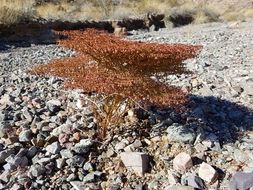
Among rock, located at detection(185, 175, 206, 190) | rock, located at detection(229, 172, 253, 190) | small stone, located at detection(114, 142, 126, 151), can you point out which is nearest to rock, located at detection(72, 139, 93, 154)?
small stone, located at detection(114, 142, 126, 151)

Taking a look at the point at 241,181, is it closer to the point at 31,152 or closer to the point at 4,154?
the point at 31,152

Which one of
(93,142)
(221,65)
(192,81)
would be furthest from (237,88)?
(93,142)

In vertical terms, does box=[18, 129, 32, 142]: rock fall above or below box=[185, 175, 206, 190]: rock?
above

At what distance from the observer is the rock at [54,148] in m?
4.68

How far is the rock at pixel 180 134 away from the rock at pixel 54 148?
1068mm

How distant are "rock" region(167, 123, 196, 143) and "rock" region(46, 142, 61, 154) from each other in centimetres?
107

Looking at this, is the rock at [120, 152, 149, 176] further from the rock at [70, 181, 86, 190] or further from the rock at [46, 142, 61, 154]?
the rock at [46, 142, 61, 154]

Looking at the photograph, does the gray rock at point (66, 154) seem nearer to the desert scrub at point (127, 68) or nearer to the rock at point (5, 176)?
the rock at point (5, 176)

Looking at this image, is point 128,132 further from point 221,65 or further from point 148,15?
point 148,15

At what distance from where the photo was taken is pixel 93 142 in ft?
15.7

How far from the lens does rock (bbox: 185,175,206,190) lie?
4.12 m

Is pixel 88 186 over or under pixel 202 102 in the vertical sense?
under

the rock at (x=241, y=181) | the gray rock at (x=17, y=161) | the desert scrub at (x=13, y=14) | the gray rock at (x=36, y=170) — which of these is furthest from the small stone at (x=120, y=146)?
the desert scrub at (x=13, y=14)

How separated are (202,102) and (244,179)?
1.88 metres
